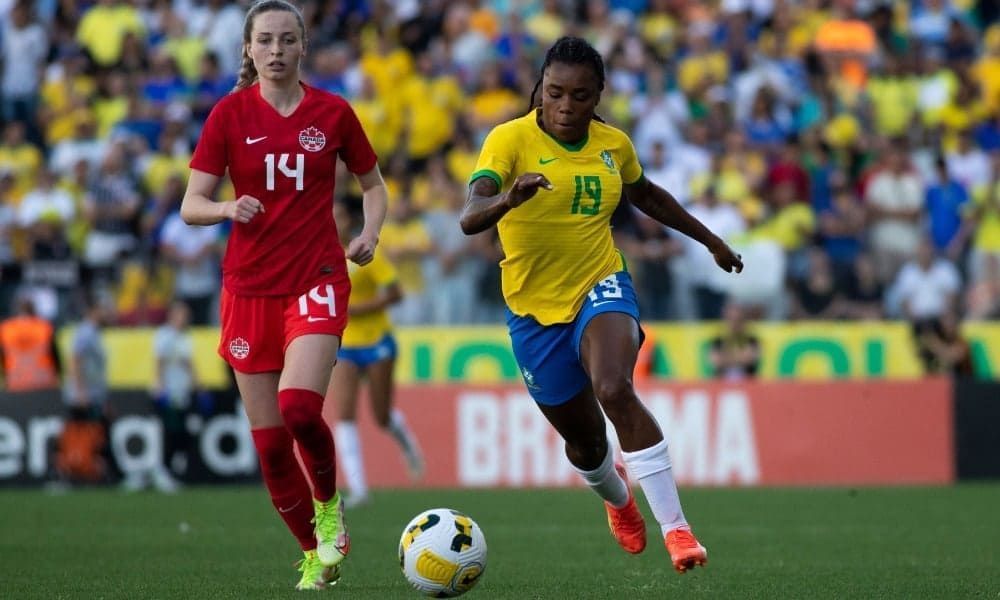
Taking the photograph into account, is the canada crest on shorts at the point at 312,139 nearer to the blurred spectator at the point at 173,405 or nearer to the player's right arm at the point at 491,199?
the player's right arm at the point at 491,199

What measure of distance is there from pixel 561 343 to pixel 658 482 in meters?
0.89

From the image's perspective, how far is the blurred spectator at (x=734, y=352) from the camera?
19172 mm

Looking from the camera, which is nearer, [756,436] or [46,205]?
[756,436]

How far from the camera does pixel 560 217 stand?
8555 mm

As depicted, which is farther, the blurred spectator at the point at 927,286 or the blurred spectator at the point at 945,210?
the blurred spectator at the point at 945,210

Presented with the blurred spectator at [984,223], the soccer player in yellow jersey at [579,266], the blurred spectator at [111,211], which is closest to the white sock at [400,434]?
the blurred spectator at [111,211]

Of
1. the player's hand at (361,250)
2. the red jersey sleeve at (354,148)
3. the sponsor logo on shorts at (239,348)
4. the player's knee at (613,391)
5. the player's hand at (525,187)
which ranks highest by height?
the red jersey sleeve at (354,148)

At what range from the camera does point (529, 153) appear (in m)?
8.46

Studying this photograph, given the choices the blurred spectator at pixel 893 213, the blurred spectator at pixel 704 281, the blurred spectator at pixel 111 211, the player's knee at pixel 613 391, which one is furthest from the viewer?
the blurred spectator at pixel 111 211

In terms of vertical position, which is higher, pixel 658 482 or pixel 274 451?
pixel 274 451

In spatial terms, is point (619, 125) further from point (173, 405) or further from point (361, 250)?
point (361, 250)

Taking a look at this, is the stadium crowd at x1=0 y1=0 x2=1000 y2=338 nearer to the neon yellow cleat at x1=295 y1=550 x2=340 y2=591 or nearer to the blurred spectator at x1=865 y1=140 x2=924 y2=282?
the blurred spectator at x1=865 y1=140 x2=924 y2=282

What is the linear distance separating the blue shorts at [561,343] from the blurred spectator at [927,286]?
11291 mm

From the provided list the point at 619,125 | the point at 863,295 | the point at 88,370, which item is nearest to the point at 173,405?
the point at 88,370
